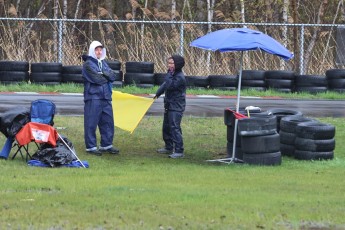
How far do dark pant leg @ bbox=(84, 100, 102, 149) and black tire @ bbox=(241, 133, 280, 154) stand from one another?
2.57 metres

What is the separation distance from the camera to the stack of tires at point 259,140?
15.3 metres

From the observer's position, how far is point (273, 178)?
13797mm

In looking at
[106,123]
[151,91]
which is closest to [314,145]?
[106,123]

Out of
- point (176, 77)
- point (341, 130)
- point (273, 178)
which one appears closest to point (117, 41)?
point (341, 130)

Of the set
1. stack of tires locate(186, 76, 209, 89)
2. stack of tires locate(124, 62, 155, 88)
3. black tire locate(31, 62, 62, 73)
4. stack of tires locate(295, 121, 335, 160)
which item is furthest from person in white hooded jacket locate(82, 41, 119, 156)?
stack of tires locate(186, 76, 209, 89)

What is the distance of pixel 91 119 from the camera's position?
632 inches

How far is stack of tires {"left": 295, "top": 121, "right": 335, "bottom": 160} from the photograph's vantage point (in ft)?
52.4

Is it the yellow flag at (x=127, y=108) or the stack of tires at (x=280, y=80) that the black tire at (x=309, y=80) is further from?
the yellow flag at (x=127, y=108)

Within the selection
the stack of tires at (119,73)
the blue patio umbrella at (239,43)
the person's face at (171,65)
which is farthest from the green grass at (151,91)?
the blue patio umbrella at (239,43)

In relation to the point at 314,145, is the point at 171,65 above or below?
above

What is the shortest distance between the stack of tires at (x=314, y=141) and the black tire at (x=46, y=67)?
13.0m

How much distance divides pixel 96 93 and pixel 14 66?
11934 mm

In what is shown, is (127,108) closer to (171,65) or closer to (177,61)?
(171,65)

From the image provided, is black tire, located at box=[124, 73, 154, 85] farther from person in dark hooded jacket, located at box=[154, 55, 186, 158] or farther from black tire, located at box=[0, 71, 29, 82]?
person in dark hooded jacket, located at box=[154, 55, 186, 158]
